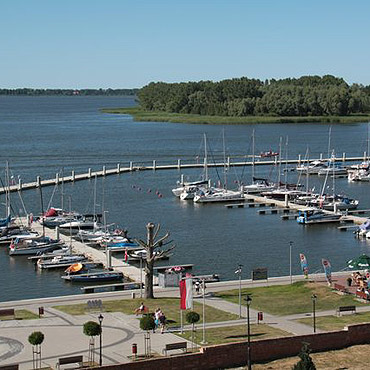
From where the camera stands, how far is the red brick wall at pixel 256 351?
104ft

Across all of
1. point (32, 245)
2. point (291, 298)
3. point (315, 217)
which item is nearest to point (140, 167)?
point (315, 217)

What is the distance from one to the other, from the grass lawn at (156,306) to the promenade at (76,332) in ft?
1.94

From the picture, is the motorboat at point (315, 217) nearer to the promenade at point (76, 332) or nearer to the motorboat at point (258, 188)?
the motorboat at point (258, 188)

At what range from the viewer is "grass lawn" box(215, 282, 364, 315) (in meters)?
41.2

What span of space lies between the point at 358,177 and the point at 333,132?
88.6m

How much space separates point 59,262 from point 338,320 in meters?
26.0

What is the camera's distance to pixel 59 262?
197ft

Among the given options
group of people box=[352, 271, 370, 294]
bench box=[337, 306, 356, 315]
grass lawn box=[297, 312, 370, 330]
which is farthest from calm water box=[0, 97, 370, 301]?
grass lawn box=[297, 312, 370, 330]

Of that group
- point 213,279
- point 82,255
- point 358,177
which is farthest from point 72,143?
point 213,279

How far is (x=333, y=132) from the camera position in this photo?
198 m

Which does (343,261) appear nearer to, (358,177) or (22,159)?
(358,177)

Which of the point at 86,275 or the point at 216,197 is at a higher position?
the point at 216,197

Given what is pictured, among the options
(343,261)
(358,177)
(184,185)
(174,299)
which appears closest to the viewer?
(174,299)

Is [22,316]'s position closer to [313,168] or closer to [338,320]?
[338,320]
